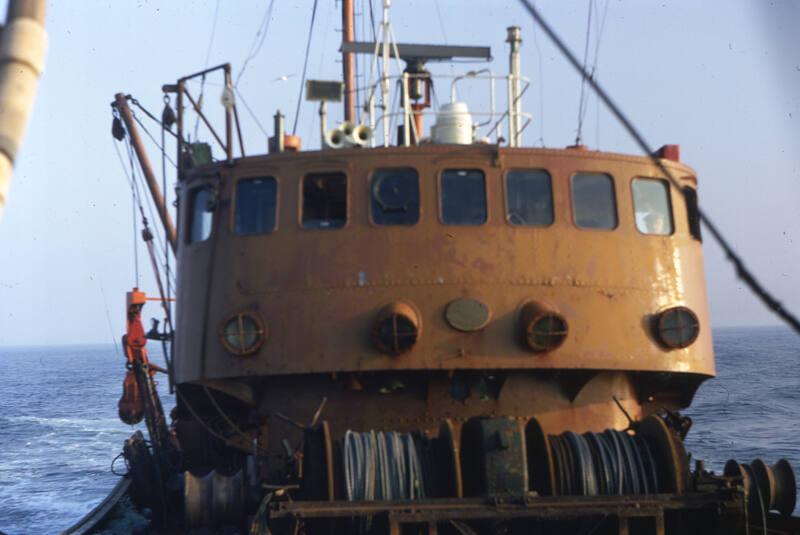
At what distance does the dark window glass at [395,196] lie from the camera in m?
11.4

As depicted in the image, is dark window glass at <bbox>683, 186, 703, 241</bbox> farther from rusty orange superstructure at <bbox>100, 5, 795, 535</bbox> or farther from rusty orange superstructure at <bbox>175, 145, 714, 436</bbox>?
rusty orange superstructure at <bbox>175, 145, 714, 436</bbox>

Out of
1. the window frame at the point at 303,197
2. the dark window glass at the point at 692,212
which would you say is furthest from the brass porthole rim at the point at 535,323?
the dark window glass at the point at 692,212

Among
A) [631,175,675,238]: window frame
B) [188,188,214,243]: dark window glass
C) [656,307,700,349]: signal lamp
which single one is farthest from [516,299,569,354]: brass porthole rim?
[188,188,214,243]: dark window glass

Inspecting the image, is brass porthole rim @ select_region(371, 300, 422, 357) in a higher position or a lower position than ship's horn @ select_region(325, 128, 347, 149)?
lower

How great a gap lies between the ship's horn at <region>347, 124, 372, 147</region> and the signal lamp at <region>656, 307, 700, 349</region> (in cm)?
363

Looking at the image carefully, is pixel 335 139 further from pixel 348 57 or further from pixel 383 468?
pixel 348 57

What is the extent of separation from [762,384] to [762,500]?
36059 mm

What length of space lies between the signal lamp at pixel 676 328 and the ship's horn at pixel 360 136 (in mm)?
3630

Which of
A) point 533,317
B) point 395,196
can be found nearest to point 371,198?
point 395,196

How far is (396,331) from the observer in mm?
10680

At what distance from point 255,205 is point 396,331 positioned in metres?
2.16

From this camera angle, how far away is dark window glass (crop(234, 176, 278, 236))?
38.1 ft

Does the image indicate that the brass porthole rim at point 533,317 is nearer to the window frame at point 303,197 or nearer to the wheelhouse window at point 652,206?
the wheelhouse window at point 652,206

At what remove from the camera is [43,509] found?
2458cm
